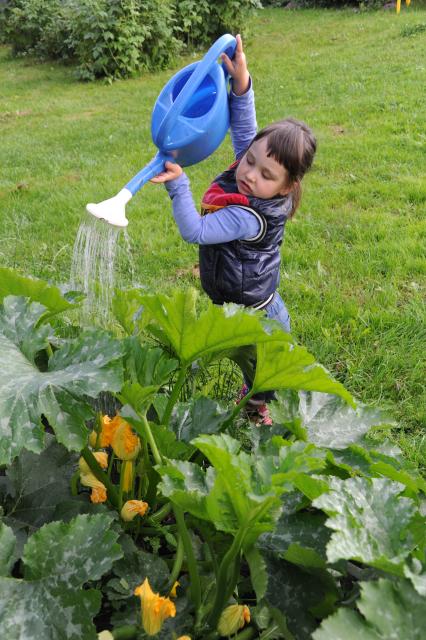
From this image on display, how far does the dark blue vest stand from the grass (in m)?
0.62

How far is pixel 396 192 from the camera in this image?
4578 millimetres

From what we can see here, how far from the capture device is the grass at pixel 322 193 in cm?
304

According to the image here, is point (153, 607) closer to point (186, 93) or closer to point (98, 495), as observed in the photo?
point (98, 495)

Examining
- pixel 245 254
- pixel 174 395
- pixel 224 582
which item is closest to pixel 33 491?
pixel 174 395

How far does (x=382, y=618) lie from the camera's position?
82 cm

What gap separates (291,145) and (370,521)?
4.88ft

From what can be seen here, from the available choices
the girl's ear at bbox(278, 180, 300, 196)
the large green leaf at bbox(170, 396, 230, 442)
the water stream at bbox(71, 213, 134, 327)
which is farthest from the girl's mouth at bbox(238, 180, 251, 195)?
the large green leaf at bbox(170, 396, 230, 442)

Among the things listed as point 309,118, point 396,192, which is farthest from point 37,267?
point 309,118

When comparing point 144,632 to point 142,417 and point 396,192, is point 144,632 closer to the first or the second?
point 142,417

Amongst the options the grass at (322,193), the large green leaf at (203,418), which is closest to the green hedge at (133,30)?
the grass at (322,193)

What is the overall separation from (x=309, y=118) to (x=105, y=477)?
18.9ft

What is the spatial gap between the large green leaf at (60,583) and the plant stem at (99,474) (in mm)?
206

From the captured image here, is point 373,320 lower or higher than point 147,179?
lower

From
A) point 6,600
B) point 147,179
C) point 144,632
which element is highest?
point 147,179
